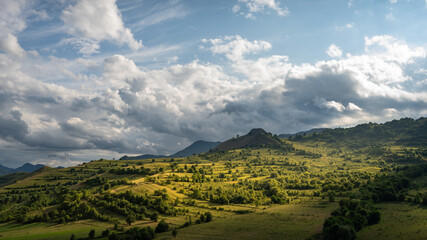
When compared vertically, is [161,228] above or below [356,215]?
below

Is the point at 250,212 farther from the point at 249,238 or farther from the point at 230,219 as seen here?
the point at 249,238

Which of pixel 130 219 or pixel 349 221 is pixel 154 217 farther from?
pixel 349 221

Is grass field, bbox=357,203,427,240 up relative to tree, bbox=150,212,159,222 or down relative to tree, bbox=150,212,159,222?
down

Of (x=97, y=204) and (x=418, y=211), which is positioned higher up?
(x=97, y=204)

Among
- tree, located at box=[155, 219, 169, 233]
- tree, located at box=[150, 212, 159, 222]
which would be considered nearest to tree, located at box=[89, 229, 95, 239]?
tree, located at box=[155, 219, 169, 233]

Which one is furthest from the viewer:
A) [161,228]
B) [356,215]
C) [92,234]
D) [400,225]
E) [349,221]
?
[161,228]

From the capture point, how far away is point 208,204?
199m

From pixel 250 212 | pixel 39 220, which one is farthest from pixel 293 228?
pixel 39 220

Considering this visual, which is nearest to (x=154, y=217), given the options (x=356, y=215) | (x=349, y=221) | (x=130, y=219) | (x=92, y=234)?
(x=130, y=219)

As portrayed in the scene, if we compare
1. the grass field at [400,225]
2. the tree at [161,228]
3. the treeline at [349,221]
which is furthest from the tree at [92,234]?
the grass field at [400,225]

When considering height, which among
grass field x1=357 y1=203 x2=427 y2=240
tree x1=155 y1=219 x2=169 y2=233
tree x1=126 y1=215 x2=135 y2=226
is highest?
tree x1=126 y1=215 x2=135 y2=226

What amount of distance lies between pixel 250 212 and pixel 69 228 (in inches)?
4002

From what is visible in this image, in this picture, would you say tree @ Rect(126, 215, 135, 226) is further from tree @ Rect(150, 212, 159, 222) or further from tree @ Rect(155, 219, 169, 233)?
tree @ Rect(155, 219, 169, 233)

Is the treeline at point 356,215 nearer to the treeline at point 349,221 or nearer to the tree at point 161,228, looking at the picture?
the treeline at point 349,221
